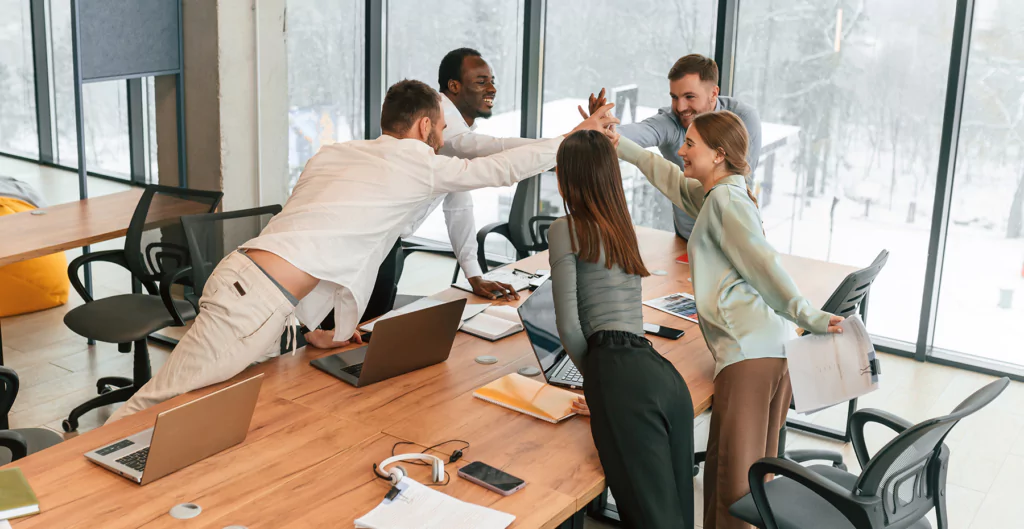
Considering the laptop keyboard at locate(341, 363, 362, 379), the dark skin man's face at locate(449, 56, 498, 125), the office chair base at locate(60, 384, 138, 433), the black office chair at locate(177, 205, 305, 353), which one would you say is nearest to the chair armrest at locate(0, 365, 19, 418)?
the black office chair at locate(177, 205, 305, 353)

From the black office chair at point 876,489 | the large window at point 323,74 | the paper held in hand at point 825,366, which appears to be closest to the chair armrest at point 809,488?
the black office chair at point 876,489

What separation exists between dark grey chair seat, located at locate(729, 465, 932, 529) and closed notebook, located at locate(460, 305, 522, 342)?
1068mm

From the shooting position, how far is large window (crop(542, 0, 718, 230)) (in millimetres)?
6137

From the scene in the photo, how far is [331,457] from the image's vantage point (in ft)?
8.32

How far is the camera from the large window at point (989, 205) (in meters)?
5.14

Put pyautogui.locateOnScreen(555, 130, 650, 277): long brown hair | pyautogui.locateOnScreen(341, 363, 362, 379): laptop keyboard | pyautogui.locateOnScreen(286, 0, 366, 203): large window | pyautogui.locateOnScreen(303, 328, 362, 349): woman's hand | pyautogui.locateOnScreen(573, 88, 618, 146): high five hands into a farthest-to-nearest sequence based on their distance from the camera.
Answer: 1. pyautogui.locateOnScreen(286, 0, 366, 203): large window
2. pyautogui.locateOnScreen(573, 88, 618, 146): high five hands
3. pyautogui.locateOnScreen(303, 328, 362, 349): woman's hand
4. pyautogui.locateOnScreen(341, 363, 362, 379): laptop keyboard
5. pyautogui.locateOnScreen(555, 130, 650, 277): long brown hair

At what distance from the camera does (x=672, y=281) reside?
4352 mm

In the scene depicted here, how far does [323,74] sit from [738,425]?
5.48 m

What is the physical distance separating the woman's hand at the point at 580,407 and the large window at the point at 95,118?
17.8 ft

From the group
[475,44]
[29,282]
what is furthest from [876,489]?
[29,282]

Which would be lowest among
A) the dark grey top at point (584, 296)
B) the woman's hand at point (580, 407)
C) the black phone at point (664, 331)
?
the woman's hand at point (580, 407)

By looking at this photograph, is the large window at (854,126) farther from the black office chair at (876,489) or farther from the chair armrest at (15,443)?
the chair armrest at (15,443)

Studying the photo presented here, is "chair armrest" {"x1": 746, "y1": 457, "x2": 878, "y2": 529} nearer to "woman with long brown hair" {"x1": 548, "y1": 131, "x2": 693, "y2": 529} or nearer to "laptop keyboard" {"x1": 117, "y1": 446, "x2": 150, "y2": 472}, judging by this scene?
"woman with long brown hair" {"x1": 548, "y1": 131, "x2": 693, "y2": 529}

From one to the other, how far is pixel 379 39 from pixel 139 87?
1825 millimetres
